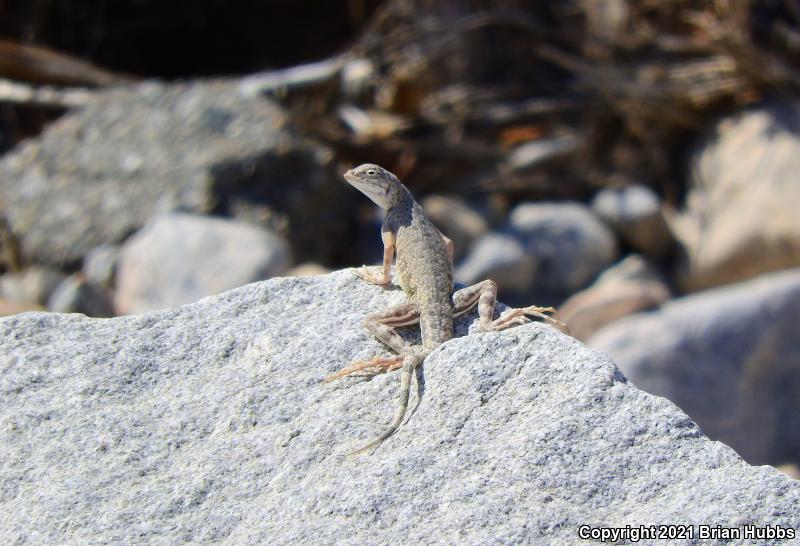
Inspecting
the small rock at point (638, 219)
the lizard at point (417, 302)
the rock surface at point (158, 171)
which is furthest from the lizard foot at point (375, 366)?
the small rock at point (638, 219)

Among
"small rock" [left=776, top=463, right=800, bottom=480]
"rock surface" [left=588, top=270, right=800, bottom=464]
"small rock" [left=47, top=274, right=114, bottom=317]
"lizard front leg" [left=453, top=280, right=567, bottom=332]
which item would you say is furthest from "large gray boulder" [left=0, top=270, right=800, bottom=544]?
"small rock" [left=47, top=274, right=114, bottom=317]

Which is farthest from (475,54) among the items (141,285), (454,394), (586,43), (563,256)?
(454,394)

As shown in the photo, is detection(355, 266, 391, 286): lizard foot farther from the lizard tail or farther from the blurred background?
the blurred background

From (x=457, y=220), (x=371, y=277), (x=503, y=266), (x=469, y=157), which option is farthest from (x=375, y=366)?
(x=469, y=157)

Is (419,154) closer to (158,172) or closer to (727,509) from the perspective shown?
(158,172)

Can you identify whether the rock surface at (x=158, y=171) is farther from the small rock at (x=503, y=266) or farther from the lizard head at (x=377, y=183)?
the lizard head at (x=377, y=183)

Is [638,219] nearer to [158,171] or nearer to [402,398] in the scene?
[158,171]
